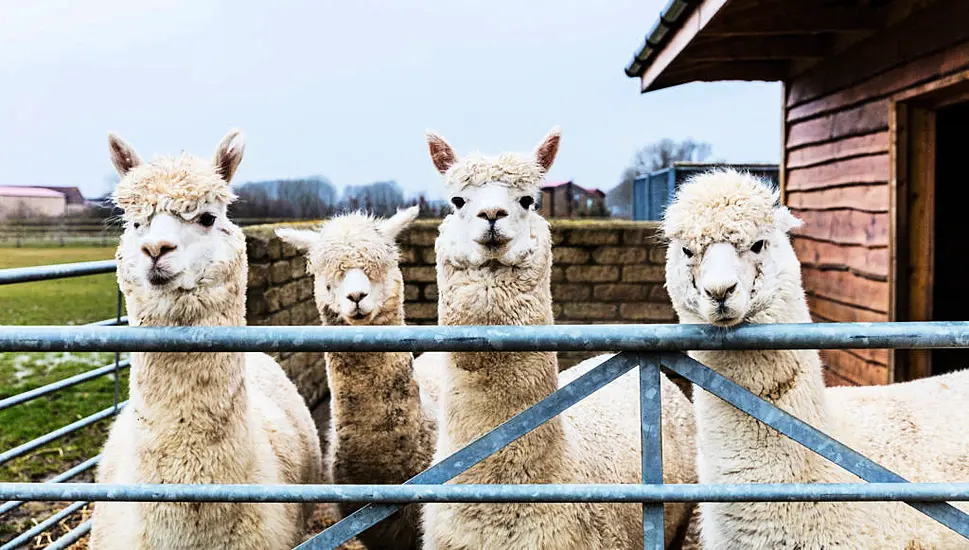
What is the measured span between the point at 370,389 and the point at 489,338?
173 cm

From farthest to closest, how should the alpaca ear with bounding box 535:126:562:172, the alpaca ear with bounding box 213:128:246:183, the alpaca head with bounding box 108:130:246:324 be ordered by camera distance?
the alpaca ear with bounding box 535:126:562:172, the alpaca ear with bounding box 213:128:246:183, the alpaca head with bounding box 108:130:246:324

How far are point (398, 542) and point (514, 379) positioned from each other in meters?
1.44

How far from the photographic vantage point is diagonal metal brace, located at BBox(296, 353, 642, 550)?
67.1 inches

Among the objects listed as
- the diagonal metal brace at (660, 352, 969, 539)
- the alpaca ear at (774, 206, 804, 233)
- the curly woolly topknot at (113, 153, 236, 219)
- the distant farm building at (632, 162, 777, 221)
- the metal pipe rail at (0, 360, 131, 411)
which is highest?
the distant farm building at (632, 162, 777, 221)

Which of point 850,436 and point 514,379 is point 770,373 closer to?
point 850,436

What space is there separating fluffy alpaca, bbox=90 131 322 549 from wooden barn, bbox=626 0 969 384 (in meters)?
3.42

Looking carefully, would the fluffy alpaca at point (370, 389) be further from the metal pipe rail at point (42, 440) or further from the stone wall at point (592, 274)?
the stone wall at point (592, 274)

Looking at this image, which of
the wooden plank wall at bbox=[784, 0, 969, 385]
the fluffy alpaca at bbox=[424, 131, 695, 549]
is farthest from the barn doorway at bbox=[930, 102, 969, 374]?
the fluffy alpaca at bbox=[424, 131, 695, 549]

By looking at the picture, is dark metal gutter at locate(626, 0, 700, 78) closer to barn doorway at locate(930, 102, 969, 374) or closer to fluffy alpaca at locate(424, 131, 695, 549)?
barn doorway at locate(930, 102, 969, 374)

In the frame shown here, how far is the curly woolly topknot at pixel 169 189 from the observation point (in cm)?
221

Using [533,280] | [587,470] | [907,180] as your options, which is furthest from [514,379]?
[907,180]

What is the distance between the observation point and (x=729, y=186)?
7.22 ft

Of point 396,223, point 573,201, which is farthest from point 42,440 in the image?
point 573,201

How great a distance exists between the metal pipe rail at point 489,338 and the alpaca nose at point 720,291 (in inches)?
6.6
